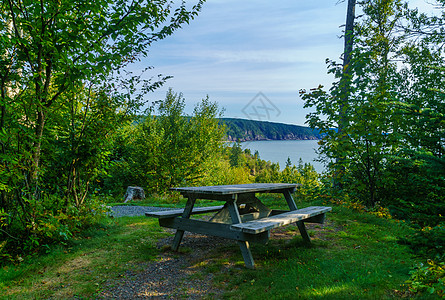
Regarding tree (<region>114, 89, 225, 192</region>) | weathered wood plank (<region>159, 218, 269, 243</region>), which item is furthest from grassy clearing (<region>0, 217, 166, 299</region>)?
tree (<region>114, 89, 225, 192</region>)

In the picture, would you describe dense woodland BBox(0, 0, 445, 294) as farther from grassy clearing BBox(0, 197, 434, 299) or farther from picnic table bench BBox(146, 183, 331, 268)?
picnic table bench BBox(146, 183, 331, 268)

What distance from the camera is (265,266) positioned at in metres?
3.67

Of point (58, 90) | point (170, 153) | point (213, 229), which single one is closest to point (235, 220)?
point (213, 229)

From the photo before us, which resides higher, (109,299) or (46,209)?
(46,209)

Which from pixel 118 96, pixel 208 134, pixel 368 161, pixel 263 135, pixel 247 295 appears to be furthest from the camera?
pixel 263 135

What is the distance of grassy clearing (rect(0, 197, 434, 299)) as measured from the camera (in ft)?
9.36

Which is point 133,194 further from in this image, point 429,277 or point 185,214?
point 429,277

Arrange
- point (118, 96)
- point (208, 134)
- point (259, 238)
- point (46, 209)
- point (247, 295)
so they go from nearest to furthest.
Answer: point (247, 295) < point (259, 238) < point (46, 209) < point (118, 96) < point (208, 134)

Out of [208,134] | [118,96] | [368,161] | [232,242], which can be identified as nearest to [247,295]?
[232,242]

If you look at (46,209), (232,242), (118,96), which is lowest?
(232,242)

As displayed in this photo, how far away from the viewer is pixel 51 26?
373 cm

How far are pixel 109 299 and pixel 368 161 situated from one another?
6064 millimetres

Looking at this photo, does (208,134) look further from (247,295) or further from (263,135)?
(263,135)

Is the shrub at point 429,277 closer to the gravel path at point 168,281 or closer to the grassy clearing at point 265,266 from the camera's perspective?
the grassy clearing at point 265,266
